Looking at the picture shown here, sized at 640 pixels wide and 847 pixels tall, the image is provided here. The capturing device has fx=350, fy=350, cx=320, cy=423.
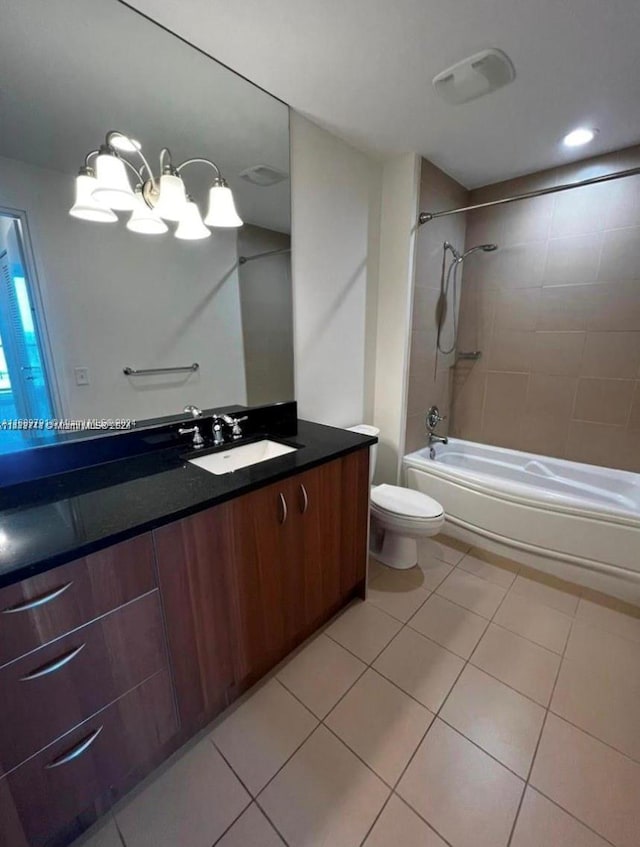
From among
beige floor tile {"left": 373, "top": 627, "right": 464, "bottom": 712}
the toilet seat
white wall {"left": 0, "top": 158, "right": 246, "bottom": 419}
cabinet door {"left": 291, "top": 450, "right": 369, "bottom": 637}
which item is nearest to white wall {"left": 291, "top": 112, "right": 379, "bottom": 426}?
white wall {"left": 0, "top": 158, "right": 246, "bottom": 419}

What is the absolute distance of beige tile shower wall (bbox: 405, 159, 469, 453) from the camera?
2.20 m

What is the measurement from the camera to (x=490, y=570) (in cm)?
206

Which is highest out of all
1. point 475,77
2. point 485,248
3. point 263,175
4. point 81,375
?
point 475,77

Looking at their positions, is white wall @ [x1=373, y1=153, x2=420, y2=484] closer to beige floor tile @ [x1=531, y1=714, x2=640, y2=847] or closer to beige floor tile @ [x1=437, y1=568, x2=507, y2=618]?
beige floor tile @ [x1=437, y1=568, x2=507, y2=618]

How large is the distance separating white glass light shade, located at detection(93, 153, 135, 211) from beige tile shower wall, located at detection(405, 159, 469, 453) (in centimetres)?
165

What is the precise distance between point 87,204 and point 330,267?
3.86 feet

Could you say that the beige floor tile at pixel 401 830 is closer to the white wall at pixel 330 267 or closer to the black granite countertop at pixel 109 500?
the black granite countertop at pixel 109 500

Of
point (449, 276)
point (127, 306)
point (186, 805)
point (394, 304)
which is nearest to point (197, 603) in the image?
point (186, 805)

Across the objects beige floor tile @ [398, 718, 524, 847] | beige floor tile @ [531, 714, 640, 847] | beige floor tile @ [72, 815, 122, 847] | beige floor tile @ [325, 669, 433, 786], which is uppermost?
beige floor tile @ [72, 815, 122, 847]

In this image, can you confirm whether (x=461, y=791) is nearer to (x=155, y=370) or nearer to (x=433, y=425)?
(x=155, y=370)

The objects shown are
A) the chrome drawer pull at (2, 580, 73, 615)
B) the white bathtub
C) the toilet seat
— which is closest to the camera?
the chrome drawer pull at (2, 580, 73, 615)

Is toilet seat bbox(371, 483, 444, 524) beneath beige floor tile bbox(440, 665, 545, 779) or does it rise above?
above

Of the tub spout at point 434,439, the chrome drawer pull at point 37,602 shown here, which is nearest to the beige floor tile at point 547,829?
the chrome drawer pull at point 37,602

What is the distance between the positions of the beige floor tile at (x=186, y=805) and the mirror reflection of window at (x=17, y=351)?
113 cm
